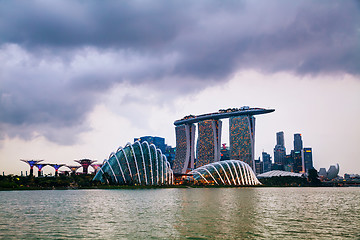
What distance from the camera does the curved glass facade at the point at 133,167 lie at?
5182 inches

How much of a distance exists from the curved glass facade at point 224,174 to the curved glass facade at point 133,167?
1291 inches

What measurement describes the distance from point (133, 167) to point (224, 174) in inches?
2201

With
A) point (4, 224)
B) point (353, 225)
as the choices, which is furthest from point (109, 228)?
point (353, 225)

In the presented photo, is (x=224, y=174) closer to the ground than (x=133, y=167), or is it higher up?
closer to the ground

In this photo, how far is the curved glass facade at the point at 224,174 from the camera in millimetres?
166750

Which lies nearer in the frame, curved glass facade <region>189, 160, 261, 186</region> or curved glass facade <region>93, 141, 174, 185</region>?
curved glass facade <region>93, 141, 174, 185</region>

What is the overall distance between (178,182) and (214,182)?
1751 centimetres

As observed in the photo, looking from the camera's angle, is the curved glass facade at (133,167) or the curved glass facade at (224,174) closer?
the curved glass facade at (133,167)

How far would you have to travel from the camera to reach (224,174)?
17062 cm

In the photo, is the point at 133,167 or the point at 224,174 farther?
the point at 224,174

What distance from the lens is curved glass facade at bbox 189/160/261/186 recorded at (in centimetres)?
16675

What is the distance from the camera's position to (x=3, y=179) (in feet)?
401

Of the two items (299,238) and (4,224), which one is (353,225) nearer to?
(299,238)

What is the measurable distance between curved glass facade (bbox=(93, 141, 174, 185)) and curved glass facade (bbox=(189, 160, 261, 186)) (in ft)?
108
